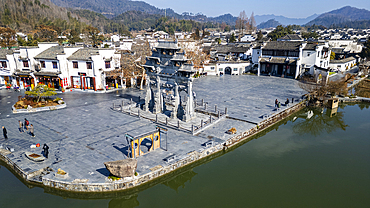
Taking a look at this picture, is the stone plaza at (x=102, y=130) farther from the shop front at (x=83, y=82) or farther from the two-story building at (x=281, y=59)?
the two-story building at (x=281, y=59)

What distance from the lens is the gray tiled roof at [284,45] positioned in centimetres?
6441

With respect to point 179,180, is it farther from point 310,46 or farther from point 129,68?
point 310,46

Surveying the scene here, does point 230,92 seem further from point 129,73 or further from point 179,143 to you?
point 179,143

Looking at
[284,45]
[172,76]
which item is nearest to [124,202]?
[172,76]

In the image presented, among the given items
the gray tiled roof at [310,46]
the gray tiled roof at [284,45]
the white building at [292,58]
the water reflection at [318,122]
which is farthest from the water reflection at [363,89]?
the gray tiled roof at [284,45]

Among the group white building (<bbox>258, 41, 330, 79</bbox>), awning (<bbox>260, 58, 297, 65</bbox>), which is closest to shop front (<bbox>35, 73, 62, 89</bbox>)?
white building (<bbox>258, 41, 330, 79</bbox>)

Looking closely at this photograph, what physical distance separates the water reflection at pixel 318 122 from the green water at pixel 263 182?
134 inches

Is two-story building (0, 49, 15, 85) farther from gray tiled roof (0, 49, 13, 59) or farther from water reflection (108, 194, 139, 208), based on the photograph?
water reflection (108, 194, 139, 208)

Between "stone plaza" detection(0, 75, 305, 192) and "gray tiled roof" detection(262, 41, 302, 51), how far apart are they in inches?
773

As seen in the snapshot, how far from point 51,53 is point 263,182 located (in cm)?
4894

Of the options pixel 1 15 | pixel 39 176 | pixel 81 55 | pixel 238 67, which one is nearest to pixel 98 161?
pixel 39 176

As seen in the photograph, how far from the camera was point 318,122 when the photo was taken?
36.2 meters

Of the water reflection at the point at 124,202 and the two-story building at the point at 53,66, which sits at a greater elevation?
the two-story building at the point at 53,66

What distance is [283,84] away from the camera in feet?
187
